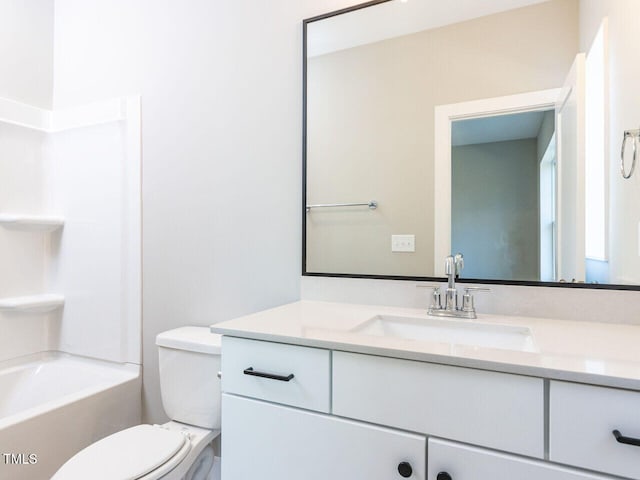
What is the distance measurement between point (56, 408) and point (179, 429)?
485mm

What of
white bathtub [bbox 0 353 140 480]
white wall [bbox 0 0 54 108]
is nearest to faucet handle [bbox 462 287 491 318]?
white bathtub [bbox 0 353 140 480]

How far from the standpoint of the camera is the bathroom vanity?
698 mm

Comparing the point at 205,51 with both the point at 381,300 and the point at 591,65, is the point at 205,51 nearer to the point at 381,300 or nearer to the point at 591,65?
the point at 381,300

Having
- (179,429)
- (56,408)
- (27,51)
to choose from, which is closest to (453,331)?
(179,429)

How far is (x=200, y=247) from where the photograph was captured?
1753mm

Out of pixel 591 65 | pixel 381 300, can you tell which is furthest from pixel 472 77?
pixel 381 300

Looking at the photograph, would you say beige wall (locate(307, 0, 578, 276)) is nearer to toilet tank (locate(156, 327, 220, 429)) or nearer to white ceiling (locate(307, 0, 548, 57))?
white ceiling (locate(307, 0, 548, 57))

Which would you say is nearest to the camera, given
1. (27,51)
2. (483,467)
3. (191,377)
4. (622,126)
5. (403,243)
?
(483,467)

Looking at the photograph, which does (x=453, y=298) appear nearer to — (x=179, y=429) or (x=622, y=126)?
(x=622, y=126)

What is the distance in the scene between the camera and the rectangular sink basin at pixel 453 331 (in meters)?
1.08

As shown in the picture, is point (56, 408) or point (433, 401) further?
point (56, 408)

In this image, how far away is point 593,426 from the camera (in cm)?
69

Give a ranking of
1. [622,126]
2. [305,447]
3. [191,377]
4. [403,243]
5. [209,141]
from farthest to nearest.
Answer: [209,141], [191,377], [403,243], [622,126], [305,447]

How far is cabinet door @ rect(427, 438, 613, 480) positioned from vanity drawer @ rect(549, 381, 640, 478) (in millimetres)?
25
